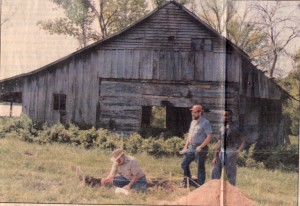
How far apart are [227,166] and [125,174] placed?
1503 millimetres

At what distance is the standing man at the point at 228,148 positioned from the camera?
7.94 metres

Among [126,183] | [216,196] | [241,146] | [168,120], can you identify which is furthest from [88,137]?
[241,146]

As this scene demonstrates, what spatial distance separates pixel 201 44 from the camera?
8016mm

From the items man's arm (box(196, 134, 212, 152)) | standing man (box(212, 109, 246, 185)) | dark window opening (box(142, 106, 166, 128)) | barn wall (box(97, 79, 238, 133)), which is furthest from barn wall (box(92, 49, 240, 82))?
man's arm (box(196, 134, 212, 152))

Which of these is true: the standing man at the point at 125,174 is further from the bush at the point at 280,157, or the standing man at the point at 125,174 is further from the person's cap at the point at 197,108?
the bush at the point at 280,157

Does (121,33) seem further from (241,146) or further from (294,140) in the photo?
(294,140)

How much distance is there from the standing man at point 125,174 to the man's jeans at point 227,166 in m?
1.06

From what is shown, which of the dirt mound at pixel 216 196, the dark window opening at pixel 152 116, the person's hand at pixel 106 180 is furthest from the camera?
the dark window opening at pixel 152 116

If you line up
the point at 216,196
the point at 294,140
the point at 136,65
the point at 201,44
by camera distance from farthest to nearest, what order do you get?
the point at 136,65
the point at 201,44
the point at 294,140
the point at 216,196

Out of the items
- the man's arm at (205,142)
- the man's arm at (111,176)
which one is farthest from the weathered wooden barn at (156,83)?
the man's arm at (111,176)

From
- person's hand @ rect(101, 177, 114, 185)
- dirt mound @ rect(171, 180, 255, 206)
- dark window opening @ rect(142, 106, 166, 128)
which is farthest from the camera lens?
dark window opening @ rect(142, 106, 166, 128)

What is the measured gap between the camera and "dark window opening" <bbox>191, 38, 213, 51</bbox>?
26.1 ft

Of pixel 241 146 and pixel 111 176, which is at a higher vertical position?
pixel 241 146

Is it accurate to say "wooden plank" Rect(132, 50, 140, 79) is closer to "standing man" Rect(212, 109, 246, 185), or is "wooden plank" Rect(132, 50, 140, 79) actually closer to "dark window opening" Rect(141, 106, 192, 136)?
"dark window opening" Rect(141, 106, 192, 136)
